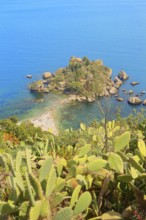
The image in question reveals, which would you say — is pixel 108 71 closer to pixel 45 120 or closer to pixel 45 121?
pixel 45 120

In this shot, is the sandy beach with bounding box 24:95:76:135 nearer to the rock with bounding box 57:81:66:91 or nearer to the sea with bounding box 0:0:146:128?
the sea with bounding box 0:0:146:128

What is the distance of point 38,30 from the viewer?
83438 mm

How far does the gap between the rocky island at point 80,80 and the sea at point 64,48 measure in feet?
4.45

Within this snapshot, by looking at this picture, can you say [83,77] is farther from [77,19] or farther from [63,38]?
[77,19]

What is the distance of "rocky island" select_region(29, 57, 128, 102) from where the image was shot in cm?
4200

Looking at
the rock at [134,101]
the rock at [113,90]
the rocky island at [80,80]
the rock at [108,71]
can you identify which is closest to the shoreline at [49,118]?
the rocky island at [80,80]

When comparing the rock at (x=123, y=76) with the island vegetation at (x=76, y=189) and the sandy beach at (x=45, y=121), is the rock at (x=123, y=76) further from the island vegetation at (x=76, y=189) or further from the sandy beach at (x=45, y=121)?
the island vegetation at (x=76, y=189)

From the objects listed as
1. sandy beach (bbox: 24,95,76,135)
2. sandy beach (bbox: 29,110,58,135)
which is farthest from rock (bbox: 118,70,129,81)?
sandy beach (bbox: 29,110,58,135)

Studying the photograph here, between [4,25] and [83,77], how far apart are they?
5272 centimetres

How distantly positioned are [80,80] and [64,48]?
22.9m

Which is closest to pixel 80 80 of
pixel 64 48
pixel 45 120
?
pixel 45 120

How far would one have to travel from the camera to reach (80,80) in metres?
45.9

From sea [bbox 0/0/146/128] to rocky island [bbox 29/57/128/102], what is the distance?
136 cm

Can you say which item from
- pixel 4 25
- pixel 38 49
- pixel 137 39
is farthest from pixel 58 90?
pixel 4 25
